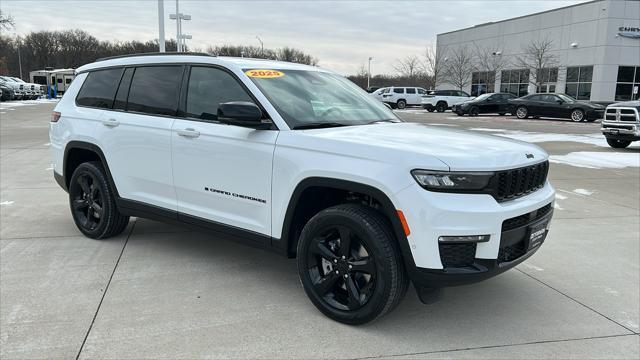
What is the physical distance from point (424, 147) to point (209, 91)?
6.43ft

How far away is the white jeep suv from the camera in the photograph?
3.07 meters

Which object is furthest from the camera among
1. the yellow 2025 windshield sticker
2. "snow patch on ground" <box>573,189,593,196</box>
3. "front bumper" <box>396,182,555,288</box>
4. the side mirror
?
"snow patch on ground" <box>573,189,593,196</box>

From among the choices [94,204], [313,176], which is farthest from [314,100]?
[94,204]

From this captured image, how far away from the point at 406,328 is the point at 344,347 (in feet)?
1.71

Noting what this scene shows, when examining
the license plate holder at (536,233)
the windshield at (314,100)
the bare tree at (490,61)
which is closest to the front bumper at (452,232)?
the license plate holder at (536,233)

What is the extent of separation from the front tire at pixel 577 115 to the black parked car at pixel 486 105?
537 cm

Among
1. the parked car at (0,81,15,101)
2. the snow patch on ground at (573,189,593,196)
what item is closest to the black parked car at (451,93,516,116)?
the snow patch on ground at (573,189,593,196)

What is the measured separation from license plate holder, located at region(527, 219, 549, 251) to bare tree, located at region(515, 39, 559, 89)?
44845 millimetres

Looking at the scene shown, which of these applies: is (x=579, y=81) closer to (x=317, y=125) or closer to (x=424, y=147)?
(x=317, y=125)

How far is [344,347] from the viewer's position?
10.6 ft

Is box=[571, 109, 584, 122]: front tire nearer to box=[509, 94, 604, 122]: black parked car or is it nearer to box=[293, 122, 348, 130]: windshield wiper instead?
box=[509, 94, 604, 122]: black parked car

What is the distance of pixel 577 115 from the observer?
27.3 meters

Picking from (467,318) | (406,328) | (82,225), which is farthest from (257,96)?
(82,225)

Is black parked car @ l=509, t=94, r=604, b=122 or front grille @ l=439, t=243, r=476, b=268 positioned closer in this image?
front grille @ l=439, t=243, r=476, b=268
